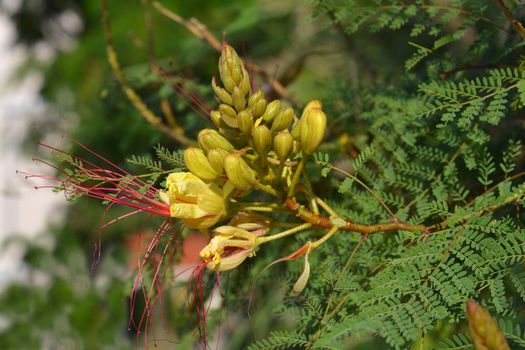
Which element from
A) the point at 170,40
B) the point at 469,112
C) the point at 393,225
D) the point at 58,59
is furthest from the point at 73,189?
the point at 58,59

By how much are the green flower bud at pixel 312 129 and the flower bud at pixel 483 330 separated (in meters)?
0.28

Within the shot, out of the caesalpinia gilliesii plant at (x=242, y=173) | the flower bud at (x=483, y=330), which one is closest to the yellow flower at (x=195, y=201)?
the caesalpinia gilliesii plant at (x=242, y=173)

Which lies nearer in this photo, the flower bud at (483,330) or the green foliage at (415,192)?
the flower bud at (483,330)

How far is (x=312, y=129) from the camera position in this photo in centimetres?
90

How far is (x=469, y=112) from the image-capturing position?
0.95m

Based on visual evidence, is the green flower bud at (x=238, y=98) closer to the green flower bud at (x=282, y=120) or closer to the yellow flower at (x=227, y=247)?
the green flower bud at (x=282, y=120)

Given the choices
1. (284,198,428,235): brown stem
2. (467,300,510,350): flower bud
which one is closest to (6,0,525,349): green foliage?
(284,198,428,235): brown stem

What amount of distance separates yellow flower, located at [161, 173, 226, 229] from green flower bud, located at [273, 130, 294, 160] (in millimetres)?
91

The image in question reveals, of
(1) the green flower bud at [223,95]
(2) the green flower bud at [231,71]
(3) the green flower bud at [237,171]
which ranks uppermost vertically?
(2) the green flower bud at [231,71]

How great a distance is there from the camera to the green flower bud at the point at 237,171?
0.86 m

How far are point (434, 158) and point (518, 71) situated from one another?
17 centimetres

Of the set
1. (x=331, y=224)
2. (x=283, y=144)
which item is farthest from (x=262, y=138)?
(x=331, y=224)

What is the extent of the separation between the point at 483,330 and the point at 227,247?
1.14 feet

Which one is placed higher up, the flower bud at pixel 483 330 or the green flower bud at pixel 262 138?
the green flower bud at pixel 262 138
